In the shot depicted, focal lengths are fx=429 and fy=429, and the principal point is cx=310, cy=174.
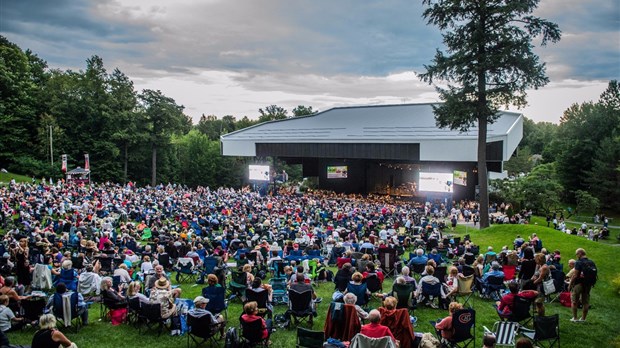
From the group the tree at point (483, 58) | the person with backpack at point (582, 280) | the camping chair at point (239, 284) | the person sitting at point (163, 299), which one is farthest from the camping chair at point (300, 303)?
the tree at point (483, 58)

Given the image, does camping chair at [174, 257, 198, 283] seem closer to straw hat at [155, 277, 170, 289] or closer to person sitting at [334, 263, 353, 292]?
straw hat at [155, 277, 170, 289]

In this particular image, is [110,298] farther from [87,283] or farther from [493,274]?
[493,274]

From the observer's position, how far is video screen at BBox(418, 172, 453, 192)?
30.8 meters

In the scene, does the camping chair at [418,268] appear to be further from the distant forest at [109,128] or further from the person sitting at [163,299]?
the distant forest at [109,128]

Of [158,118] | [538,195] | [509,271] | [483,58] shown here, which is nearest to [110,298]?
[509,271]

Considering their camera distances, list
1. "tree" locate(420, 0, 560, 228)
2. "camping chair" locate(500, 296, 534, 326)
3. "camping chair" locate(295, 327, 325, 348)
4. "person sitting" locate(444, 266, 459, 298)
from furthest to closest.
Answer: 1. "tree" locate(420, 0, 560, 228)
2. "person sitting" locate(444, 266, 459, 298)
3. "camping chair" locate(500, 296, 534, 326)
4. "camping chair" locate(295, 327, 325, 348)

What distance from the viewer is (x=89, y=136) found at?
4653 centimetres

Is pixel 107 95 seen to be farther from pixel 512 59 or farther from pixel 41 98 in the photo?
pixel 512 59

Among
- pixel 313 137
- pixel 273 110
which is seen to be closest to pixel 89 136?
pixel 313 137

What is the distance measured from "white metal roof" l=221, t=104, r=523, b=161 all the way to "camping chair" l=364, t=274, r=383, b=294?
897 inches

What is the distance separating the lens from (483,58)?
18500 millimetres

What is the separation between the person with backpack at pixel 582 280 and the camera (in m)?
7.76

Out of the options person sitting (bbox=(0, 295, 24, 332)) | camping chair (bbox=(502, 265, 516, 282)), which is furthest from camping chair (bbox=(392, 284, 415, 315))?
person sitting (bbox=(0, 295, 24, 332))

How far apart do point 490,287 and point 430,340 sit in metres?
4.66
